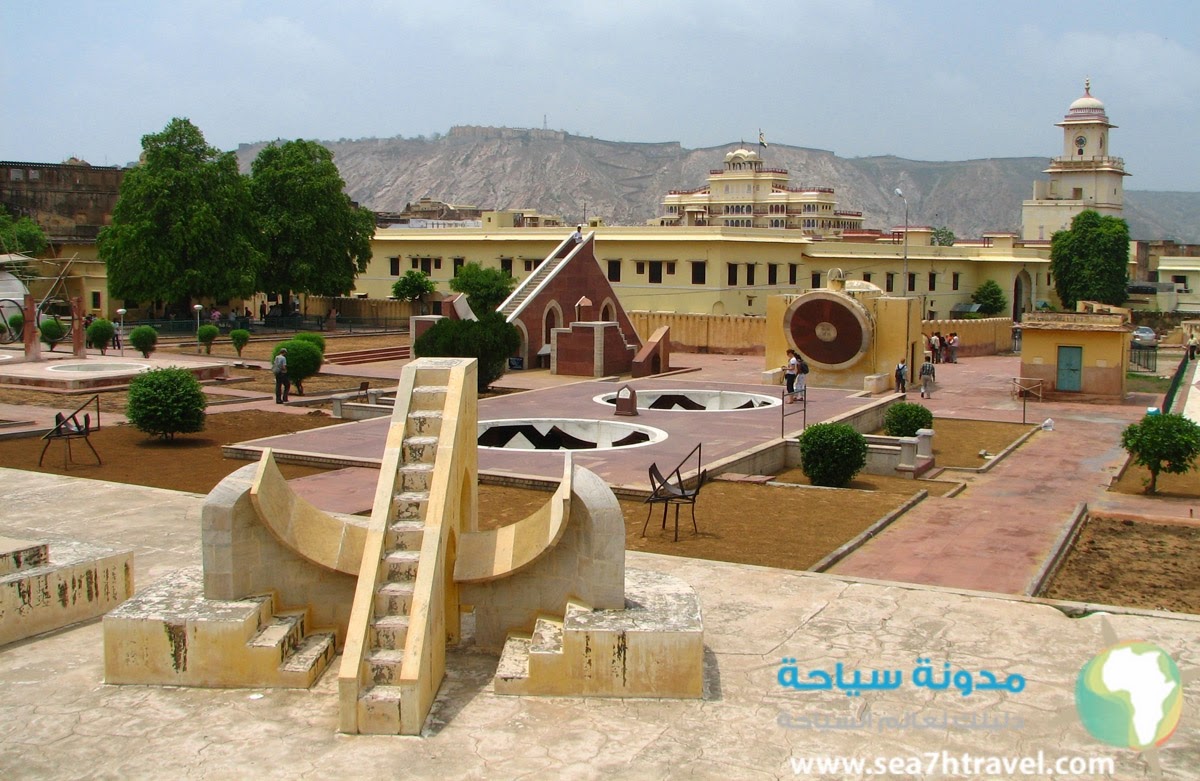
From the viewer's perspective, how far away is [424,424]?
8734mm

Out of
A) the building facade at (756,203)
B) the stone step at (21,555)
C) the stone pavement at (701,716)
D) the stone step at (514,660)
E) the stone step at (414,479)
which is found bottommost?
the stone pavement at (701,716)

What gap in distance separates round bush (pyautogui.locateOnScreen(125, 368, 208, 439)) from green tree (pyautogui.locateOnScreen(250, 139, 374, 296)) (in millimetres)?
26501

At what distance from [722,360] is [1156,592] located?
26.1 meters

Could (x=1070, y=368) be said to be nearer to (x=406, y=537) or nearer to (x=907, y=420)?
(x=907, y=420)

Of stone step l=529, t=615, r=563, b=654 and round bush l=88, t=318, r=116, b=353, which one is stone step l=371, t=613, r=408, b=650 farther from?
round bush l=88, t=318, r=116, b=353

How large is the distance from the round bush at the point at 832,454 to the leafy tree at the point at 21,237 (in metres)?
36.7

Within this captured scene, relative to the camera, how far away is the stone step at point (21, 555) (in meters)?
8.95

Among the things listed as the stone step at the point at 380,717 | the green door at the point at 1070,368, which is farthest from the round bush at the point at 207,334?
the stone step at the point at 380,717

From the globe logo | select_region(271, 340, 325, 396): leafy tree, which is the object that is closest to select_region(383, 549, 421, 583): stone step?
the globe logo

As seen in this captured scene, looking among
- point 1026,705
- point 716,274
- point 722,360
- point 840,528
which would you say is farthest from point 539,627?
point 716,274

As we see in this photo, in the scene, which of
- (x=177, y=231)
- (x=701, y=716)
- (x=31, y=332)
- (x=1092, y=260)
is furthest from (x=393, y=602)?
(x=1092, y=260)

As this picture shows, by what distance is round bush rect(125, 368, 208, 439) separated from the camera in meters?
17.9

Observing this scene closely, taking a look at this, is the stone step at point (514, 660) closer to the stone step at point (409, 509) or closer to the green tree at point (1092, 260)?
the stone step at point (409, 509)

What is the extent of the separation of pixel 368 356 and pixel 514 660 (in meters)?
27.5
